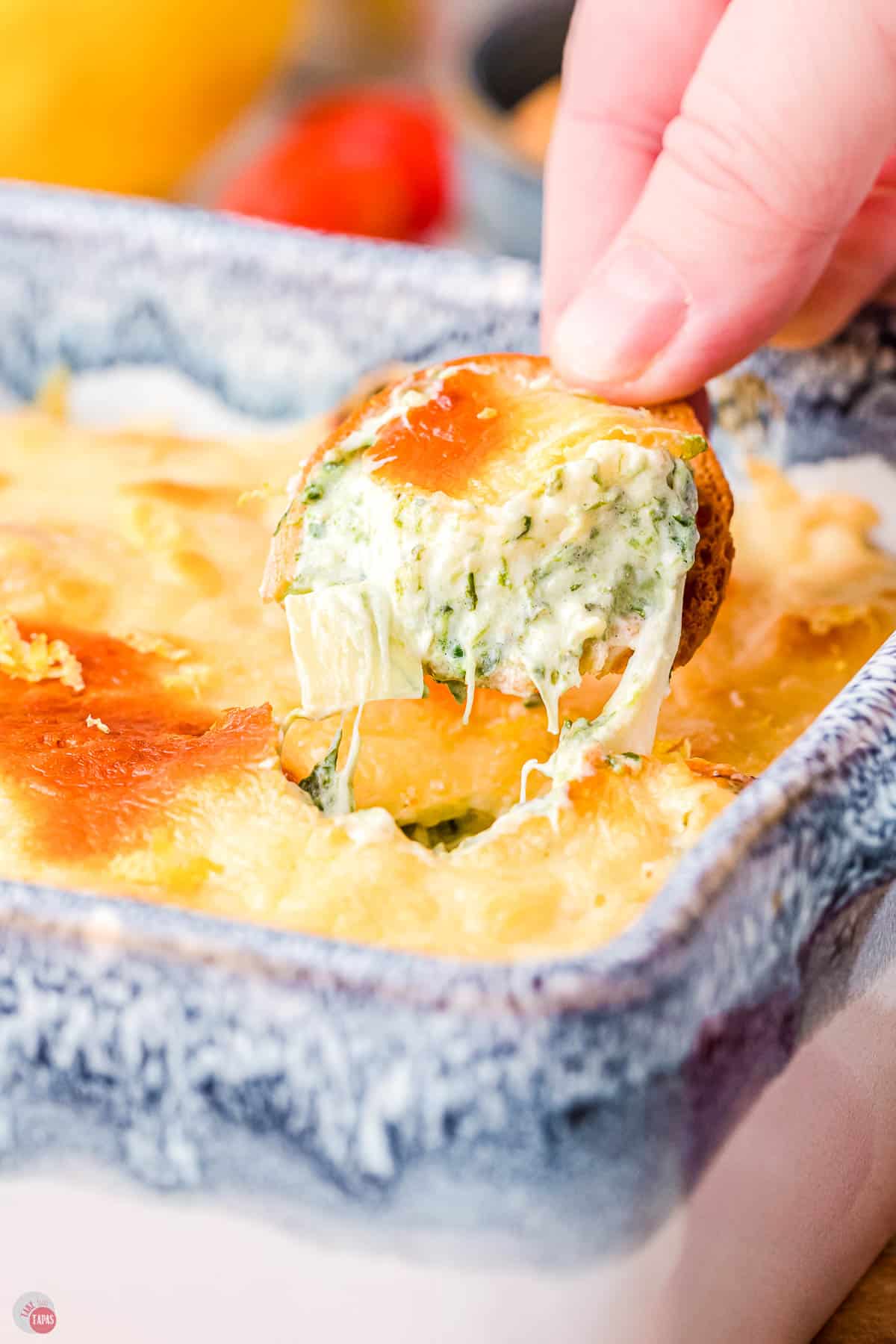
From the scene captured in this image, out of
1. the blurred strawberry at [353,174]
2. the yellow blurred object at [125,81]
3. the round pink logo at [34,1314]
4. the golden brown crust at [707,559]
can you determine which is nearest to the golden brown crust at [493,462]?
the golden brown crust at [707,559]

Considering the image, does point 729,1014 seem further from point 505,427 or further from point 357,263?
point 357,263

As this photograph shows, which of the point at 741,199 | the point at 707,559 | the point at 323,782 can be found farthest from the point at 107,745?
the point at 741,199

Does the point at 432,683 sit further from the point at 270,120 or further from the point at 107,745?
the point at 270,120

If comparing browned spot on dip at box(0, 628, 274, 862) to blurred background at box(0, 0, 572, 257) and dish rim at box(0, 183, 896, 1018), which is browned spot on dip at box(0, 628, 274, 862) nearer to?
dish rim at box(0, 183, 896, 1018)

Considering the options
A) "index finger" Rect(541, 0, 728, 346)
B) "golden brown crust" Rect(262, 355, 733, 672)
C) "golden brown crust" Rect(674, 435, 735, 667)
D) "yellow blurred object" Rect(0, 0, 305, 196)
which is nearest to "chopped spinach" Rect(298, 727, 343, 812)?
"golden brown crust" Rect(262, 355, 733, 672)

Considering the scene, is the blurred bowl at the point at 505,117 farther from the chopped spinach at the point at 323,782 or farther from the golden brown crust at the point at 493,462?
the chopped spinach at the point at 323,782
